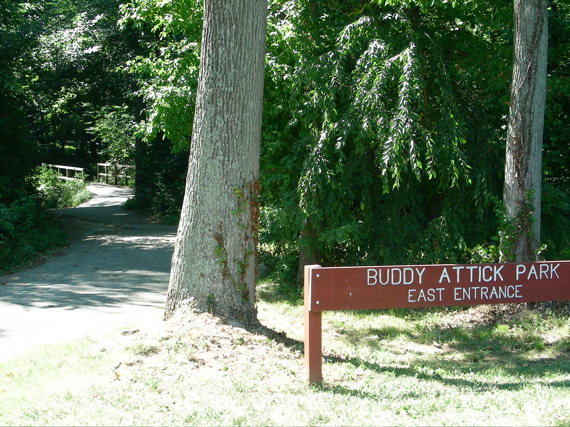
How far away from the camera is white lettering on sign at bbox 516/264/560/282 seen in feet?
17.5

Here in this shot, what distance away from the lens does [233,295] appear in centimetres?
658

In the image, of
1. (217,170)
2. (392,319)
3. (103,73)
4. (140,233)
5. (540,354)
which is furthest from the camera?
(103,73)

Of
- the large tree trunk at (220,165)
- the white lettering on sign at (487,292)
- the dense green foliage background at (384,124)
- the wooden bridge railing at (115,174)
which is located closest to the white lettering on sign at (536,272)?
the white lettering on sign at (487,292)

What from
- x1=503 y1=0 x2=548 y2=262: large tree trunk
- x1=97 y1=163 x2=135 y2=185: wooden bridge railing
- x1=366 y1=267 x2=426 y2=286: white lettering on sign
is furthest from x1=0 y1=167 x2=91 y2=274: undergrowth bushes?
x1=97 y1=163 x2=135 y2=185: wooden bridge railing

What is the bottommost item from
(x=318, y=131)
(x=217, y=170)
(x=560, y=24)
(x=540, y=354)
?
(x=540, y=354)

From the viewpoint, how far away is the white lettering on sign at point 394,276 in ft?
16.7

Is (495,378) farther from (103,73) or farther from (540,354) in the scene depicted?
(103,73)

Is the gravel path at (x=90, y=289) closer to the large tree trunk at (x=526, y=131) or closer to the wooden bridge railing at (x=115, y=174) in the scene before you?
the large tree trunk at (x=526, y=131)

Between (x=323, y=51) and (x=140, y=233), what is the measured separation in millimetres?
9431

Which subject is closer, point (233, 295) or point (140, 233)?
point (233, 295)

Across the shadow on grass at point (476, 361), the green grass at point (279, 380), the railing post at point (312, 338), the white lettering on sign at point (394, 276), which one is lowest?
the shadow on grass at point (476, 361)

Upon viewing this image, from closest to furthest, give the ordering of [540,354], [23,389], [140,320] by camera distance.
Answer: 1. [23,389]
2. [540,354]
3. [140,320]

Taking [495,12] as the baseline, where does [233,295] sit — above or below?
below

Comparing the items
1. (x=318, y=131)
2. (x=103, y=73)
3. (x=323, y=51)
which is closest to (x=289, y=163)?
(x=318, y=131)
